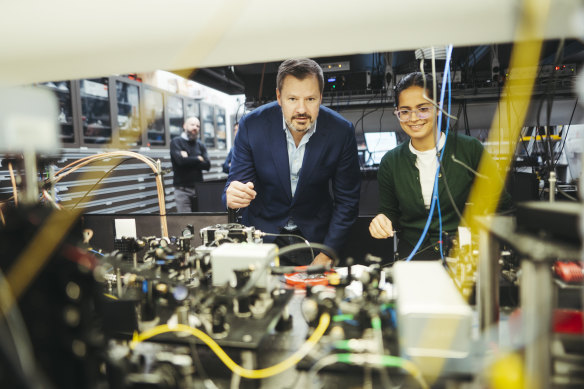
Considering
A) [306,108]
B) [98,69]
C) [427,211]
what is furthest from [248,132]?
[98,69]

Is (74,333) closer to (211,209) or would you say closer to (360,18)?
(360,18)

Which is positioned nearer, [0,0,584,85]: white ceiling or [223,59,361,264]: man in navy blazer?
[0,0,584,85]: white ceiling

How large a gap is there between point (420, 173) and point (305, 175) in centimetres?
56

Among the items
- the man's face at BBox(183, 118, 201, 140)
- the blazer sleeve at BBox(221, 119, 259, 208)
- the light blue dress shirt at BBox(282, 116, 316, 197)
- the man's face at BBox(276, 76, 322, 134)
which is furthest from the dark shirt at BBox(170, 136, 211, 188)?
the man's face at BBox(276, 76, 322, 134)

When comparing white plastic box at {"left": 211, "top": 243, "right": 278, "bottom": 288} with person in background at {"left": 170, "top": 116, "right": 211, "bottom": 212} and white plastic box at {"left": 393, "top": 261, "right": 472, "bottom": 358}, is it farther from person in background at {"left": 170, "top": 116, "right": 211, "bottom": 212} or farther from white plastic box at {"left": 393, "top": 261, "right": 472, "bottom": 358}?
person in background at {"left": 170, "top": 116, "right": 211, "bottom": 212}

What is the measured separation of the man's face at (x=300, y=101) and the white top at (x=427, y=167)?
0.54 m

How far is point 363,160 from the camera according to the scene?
13.8 ft

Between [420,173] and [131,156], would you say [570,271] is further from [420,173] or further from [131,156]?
[131,156]

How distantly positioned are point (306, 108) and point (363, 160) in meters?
2.65

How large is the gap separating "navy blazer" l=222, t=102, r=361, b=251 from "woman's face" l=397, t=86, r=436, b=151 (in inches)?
12.2

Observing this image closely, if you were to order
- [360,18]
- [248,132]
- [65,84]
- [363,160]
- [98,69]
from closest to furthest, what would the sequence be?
[360,18] < [98,69] < [248,132] < [65,84] < [363,160]

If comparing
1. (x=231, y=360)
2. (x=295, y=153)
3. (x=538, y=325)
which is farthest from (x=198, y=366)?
(x=295, y=153)

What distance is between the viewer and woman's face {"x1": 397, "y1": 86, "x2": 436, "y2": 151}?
1.56m

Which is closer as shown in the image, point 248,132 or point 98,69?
point 98,69
